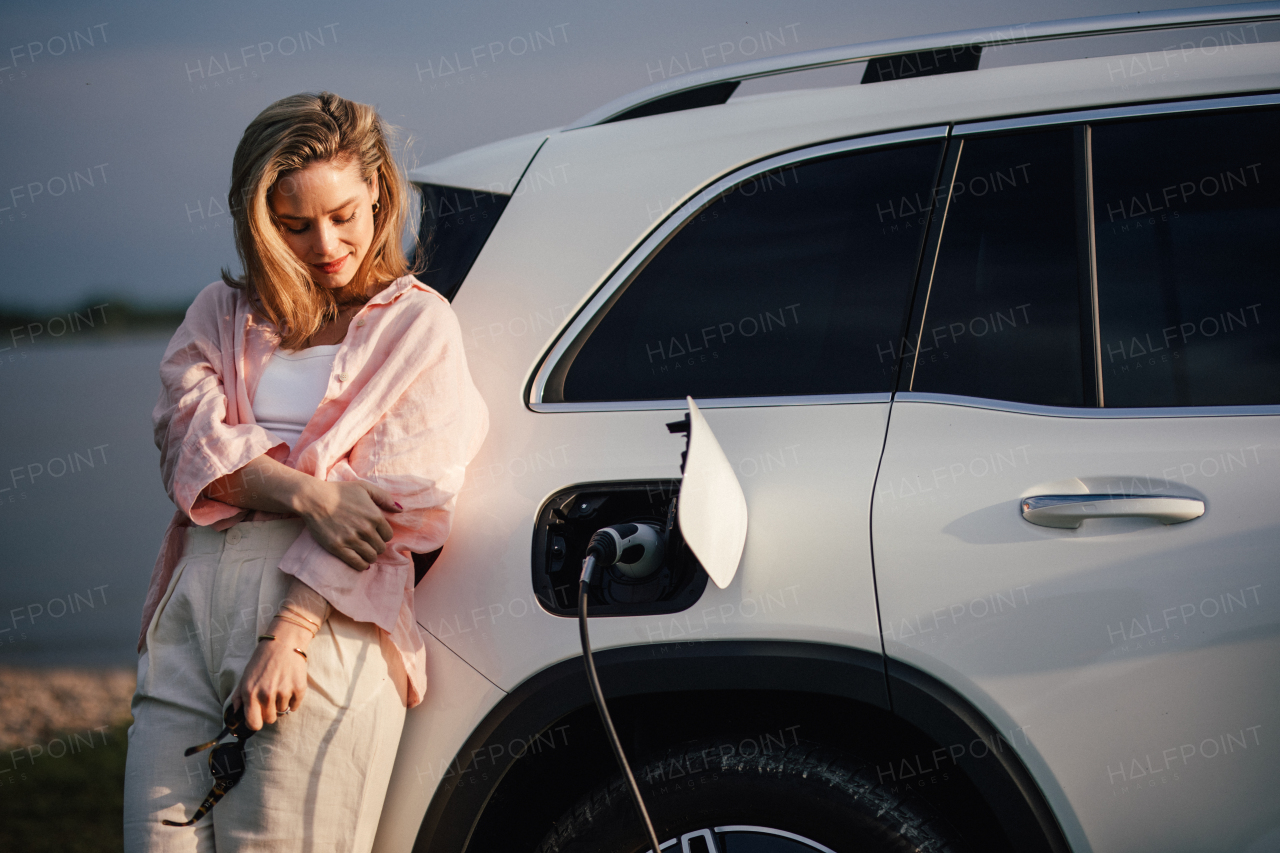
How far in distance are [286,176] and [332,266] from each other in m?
0.18

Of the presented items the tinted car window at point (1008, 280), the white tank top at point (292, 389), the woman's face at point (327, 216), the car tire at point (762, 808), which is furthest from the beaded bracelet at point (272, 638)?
the tinted car window at point (1008, 280)

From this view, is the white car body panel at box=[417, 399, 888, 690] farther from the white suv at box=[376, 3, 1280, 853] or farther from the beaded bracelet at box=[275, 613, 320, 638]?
the beaded bracelet at box=[275, 613, 320, 638]

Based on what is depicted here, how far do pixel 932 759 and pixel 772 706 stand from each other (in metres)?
0.28

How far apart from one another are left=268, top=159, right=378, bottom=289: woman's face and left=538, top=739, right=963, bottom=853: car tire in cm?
110

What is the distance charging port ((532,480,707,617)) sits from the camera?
4.98 feet

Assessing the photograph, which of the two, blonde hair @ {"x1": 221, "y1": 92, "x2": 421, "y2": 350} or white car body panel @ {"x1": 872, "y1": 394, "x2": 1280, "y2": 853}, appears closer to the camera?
white car body panel @ {"x1": 872, "y1": 394, "x2": 1280, "y2": 853}

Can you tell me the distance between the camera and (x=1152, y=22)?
1.76m

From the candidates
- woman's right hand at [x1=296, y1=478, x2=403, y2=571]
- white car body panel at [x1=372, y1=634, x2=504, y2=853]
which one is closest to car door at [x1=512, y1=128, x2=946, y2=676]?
white car body panel at [x1=372, y1=634, x2=504, y2=853]

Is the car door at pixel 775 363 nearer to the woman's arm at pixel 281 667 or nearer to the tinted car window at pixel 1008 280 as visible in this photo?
the tinted car window at pixel 1008 280

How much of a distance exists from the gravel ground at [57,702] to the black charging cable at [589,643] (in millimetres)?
3281

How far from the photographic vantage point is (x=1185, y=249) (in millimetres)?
1598

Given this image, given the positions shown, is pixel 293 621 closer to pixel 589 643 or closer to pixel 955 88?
pixel 589 643

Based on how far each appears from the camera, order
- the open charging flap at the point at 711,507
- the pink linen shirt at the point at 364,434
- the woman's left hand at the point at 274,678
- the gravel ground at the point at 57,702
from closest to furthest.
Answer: the open charging flap at the point at 711,507
the woman's left hand at the point at 274,678
the pink linen shirt at the point at 364,434
the gravel ground at the point at 57,702

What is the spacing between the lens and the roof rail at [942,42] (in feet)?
5.71
